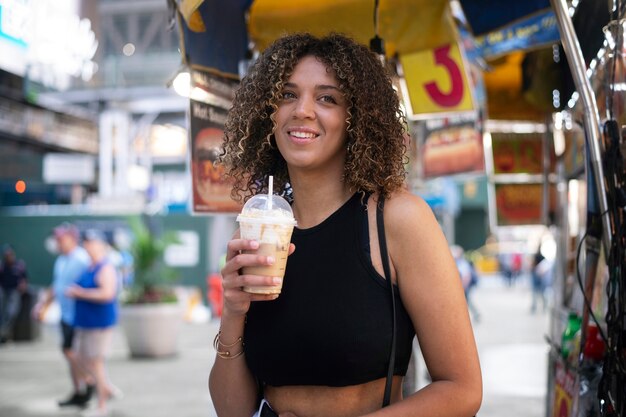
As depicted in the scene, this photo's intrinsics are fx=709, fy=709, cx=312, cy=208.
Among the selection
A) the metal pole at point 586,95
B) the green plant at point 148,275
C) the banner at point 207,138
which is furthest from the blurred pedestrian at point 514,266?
the metal pole at point 586,95

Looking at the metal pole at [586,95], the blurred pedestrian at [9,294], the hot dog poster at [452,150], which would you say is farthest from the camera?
the blurred pedestrian at [9,294]

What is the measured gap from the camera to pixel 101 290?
827 cm

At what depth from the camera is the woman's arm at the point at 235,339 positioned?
1.93 metres

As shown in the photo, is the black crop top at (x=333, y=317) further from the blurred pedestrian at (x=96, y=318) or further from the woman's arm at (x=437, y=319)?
the blurred pedestrian at (x=96, y=318)

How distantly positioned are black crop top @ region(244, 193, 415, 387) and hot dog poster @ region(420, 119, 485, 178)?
6315 mm

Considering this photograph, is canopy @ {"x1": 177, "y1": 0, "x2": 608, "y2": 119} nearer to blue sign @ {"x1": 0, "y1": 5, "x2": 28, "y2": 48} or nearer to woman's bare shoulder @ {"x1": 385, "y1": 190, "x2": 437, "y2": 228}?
woman's bare shoulder @ {"x1": 385, "y1": 190, "x2": 437, "y2": 228}

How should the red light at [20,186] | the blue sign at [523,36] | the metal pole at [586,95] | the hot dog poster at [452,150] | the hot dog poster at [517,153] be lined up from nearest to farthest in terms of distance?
the metal pole at [586,95]
the blue sign at [523,36]
the hot dog poster at [452,150]
the hot dog poster at [517,153]
the red light at [20,186]

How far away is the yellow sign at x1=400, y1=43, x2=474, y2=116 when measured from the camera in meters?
5.12

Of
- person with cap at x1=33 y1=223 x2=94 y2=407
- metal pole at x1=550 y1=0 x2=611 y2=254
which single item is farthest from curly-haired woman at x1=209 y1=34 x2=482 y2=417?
person with cap at x1=33 y1=223 x2=94 y2=407

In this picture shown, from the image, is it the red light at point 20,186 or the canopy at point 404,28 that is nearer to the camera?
the canopy at point 404,28

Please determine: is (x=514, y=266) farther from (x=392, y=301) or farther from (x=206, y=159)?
(x=392, y=301)

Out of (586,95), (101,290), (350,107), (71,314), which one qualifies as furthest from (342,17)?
(71,314)

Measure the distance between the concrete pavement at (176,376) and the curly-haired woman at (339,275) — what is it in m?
6.34

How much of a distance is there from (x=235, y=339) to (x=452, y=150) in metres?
6.66
